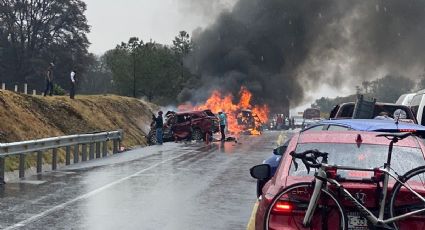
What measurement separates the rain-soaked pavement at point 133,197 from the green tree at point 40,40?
51.8m

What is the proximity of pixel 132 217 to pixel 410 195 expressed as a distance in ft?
17.4

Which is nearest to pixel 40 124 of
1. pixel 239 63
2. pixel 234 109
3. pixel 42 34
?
pixel 234 109

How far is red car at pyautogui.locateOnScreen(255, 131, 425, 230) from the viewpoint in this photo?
197 inches

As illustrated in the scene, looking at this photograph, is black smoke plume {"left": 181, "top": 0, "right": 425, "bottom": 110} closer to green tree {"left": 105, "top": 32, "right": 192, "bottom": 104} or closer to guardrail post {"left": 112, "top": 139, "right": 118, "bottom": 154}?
green tree {"left": 105, "top": 32, "right": 192, "bottom": 104}

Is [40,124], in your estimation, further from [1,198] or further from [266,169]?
[266,169]

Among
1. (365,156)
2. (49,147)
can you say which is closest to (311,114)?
(49,147)

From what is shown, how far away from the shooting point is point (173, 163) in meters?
18.8

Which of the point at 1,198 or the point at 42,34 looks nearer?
the point at 1,198

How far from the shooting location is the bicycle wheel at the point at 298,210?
4.96 m

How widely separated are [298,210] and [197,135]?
91.4ft

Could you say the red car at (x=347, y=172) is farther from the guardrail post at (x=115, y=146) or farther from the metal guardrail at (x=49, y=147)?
the guardrail post at (x=115, y=146)

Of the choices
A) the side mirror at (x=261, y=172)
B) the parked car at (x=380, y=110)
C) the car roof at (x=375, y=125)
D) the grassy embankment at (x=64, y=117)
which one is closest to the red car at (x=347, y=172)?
the side mirror at (x=261, y=172)

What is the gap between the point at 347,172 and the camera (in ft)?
17.7

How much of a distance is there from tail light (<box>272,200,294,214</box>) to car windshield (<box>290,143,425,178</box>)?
496mm
